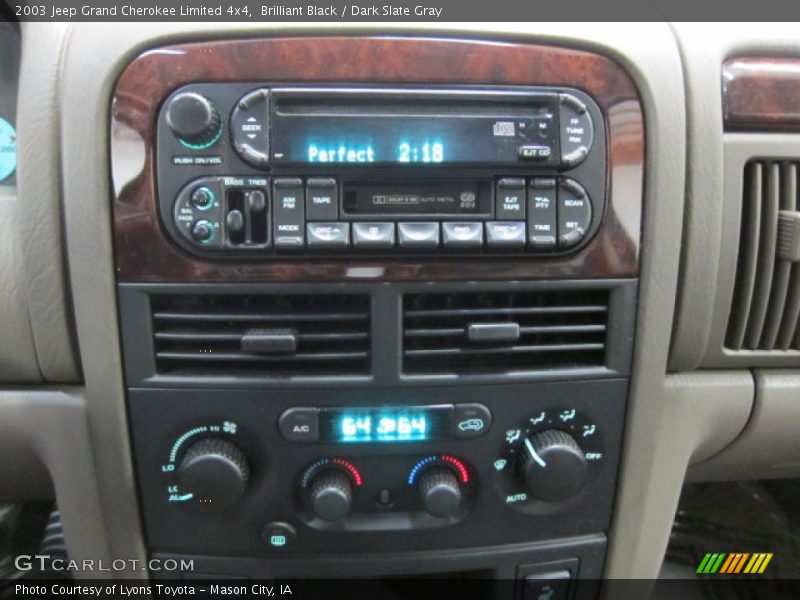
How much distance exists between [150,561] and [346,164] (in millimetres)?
637

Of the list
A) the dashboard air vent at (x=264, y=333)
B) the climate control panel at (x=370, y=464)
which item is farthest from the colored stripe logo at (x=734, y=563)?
the dashboard air vent at (x=264, y=333)

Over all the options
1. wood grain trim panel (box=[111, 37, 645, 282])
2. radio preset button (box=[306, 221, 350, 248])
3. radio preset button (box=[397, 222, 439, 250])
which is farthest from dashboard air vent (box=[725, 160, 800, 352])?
radio preset button (box=[306, 221, 350, 248])

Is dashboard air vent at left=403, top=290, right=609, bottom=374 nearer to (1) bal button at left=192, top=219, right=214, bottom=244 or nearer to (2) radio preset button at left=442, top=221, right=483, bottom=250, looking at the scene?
(2) radio preset button at left=442, top=221, right=483, bottom=250

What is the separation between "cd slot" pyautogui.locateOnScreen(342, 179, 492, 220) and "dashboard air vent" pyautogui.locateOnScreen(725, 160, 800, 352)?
1.27 ft

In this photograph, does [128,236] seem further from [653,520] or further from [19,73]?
[653,520]

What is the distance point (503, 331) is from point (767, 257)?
1.32ft

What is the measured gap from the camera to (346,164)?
78 centimetres

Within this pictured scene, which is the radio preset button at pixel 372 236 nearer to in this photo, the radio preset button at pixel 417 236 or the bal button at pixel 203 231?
the radio preset button at pixel 417 236

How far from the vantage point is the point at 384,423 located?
2.83 ft

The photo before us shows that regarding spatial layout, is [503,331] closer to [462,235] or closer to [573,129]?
[462,235]

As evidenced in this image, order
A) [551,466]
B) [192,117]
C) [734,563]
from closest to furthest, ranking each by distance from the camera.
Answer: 1. [192,117]
2. [551,466]
3. [734,563]

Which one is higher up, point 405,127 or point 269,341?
point 405,127

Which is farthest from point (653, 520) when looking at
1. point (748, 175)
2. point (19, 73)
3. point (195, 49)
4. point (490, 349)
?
point (19, 73)

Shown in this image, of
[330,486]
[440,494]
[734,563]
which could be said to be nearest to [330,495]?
[330,486]
